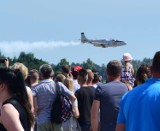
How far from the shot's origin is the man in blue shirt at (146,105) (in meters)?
5.31

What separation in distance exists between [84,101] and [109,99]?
323 cm

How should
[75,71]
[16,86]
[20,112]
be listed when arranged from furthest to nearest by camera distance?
[75,71] < [16,86] < [20,112]

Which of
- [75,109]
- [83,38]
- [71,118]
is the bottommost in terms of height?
[83,38]

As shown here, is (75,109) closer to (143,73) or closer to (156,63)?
(143,73)

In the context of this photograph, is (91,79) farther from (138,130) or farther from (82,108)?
(138,130)

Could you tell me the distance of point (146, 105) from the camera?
5.35 m

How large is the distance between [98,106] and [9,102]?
8.94 feet

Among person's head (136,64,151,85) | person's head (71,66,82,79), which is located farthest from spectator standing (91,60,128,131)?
person's head (71,66,82,79)

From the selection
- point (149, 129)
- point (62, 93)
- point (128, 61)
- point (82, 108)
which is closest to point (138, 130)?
point (149, 129)

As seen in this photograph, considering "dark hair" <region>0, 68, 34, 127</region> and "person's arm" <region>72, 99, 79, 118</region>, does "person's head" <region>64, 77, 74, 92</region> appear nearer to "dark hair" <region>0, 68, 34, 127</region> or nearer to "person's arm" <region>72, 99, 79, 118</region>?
"person's arm" <region>72, 99, 79, 118</region>

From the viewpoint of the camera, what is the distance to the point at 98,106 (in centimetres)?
810

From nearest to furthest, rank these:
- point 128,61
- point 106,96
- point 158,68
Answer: point 158,68, point 106,96, point 128,61

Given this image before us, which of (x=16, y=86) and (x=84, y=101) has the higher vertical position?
(x=16, y=86)

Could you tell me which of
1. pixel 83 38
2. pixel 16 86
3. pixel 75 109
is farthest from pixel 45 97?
pixel 83 38
